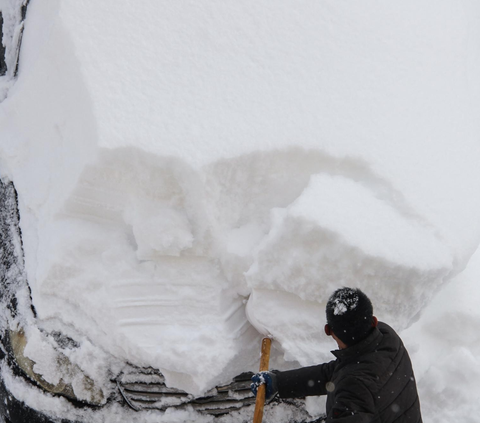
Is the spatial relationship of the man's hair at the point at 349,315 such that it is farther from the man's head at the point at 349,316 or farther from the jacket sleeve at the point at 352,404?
the jacket sleeve at the point at 352,404

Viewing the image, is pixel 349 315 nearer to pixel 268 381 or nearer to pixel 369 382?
pixel 369 382

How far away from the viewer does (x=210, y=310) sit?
1889 millimetres

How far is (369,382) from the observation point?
1.63m

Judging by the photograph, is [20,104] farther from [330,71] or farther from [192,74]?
[330,71]

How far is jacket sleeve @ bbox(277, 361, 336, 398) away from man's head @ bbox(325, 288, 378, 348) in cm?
18

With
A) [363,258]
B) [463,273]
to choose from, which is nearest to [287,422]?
[363,258]

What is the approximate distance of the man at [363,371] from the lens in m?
1.61

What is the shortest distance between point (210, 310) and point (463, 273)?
1149 mm

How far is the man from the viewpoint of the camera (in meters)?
1.61

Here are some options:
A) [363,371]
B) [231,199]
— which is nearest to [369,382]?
[363,371]

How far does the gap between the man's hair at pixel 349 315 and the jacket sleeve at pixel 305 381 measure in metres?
0.19

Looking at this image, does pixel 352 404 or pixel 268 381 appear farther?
pixel 268 381

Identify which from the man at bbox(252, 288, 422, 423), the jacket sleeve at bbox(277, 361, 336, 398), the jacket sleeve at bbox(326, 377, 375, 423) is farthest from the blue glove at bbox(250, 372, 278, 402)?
the jacket sleeve at bbox(326, 377, 375, 423)

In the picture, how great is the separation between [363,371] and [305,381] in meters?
0.25
